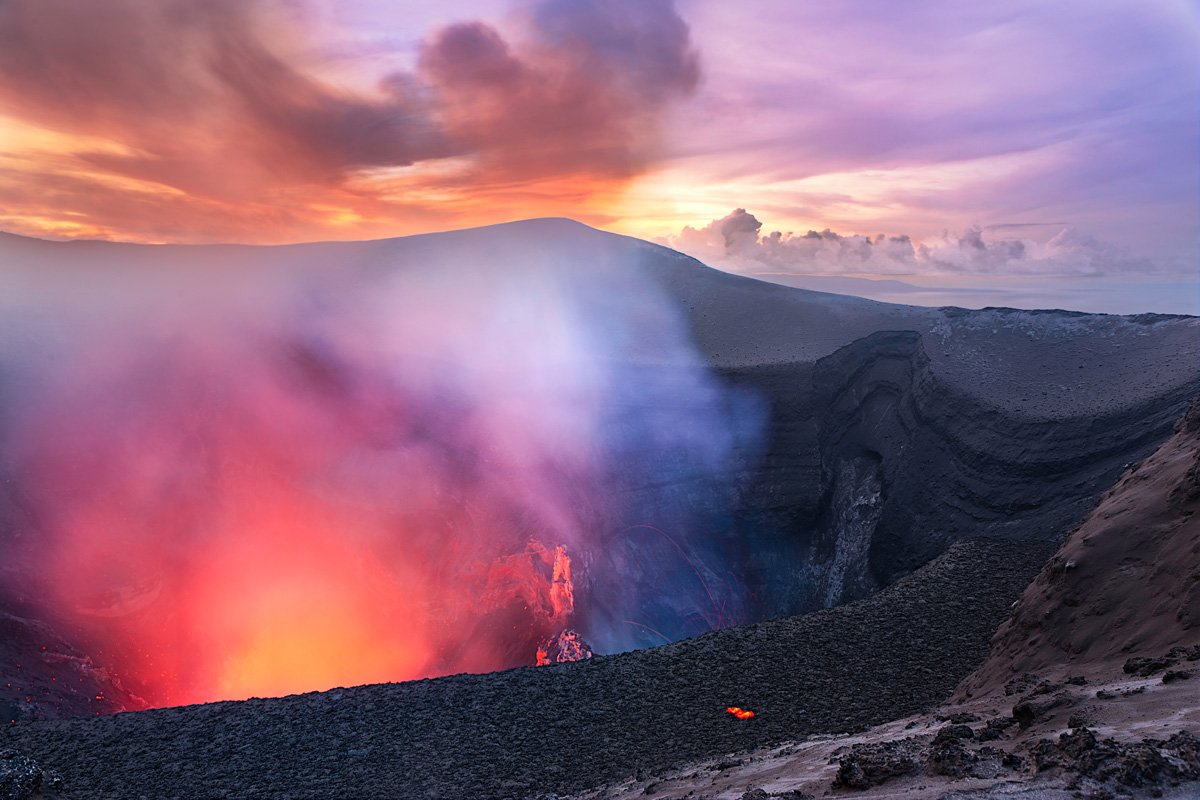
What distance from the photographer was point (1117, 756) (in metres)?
6.08

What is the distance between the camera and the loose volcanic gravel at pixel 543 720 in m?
12.0

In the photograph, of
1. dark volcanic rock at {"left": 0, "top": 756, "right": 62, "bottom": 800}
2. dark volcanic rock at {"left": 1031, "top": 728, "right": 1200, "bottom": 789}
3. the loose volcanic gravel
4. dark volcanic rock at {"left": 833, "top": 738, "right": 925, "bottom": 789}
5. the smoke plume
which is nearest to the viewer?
dark volcanic rock at {"left": 1031, "top": 728, "right": 1200, "bottom": 789}

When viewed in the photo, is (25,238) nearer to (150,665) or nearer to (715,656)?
(150,665)

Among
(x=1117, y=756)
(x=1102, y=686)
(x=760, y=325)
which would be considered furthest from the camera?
(x=760, y=325)

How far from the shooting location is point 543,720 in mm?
13312

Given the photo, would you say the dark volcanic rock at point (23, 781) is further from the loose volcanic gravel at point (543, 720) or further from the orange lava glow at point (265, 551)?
the orange lava glow at point (265, 551)

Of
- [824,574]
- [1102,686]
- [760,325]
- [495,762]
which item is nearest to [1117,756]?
[1102,686]

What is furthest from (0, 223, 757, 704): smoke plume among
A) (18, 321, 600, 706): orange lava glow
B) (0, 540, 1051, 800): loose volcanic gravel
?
(0, 540, 1051, 800): loose volcanic gravel

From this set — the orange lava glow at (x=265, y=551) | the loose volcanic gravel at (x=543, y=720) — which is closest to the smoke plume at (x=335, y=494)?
the orange lava glow at (x=265, y=551)

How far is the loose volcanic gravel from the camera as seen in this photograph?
1203 centimetres

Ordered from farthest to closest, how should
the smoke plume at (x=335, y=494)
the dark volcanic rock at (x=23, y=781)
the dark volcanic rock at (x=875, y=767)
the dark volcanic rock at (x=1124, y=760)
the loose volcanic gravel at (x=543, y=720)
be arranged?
1. the smoke plume at (x=335, y=494)
2. the loose volcanic gravel at (x=543, y=720)
3. the dark volcanic rock at (x=23, y=781)
4. the dark volcanic rock at (x=875, y=767)
5. the dark volcanic rock at (x=1124, y=760)

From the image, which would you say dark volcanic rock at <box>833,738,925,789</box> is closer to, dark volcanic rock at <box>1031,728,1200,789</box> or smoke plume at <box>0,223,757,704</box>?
dark volcanic rock at <box>1031,728,1200,789</box>

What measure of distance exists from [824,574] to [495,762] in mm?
19076

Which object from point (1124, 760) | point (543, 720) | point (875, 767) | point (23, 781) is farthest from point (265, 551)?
point (1124, 760)
